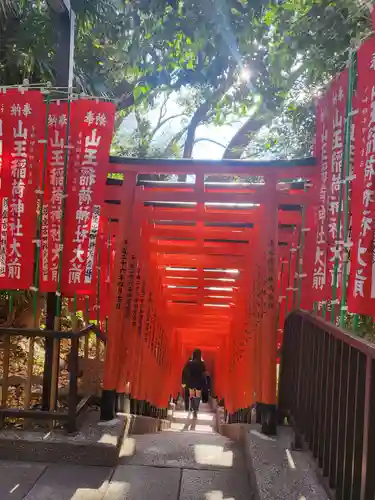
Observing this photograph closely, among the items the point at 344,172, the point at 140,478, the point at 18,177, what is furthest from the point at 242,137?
the point at 140,478

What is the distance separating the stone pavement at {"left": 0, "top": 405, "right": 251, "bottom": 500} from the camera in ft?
12.2

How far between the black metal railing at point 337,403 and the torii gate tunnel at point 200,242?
96 centimetres

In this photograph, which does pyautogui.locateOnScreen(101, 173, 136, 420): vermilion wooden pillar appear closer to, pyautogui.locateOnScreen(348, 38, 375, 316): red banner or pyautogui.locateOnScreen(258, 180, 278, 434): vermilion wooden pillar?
pyautogui.locateOnScreen(258, 180, 278, 434): vermilion wooden pillar

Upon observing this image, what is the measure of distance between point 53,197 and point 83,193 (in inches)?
11.8

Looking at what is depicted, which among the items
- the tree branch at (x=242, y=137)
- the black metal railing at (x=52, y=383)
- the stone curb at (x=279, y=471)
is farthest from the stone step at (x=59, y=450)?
the tree branch at (x=242, y=137)

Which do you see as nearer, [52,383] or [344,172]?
[344,172]

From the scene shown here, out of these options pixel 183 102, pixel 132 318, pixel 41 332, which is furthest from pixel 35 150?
pixel 183 102

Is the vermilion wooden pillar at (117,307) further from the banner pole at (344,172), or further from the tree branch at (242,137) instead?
the tree branch at (242,137)

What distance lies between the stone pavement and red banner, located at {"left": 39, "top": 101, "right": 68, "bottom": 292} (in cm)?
170

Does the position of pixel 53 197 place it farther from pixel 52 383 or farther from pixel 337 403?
pixel 337 403

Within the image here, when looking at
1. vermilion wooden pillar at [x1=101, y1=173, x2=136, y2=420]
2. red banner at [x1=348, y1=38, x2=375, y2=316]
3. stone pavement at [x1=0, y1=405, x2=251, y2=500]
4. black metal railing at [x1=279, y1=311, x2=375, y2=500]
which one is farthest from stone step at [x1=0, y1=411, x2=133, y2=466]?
red banner at [x1=348, y1=38, x2=375, y2=316]

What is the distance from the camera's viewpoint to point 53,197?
4.87 meters

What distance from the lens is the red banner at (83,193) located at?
4828mm

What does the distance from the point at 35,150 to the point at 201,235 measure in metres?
2.82
